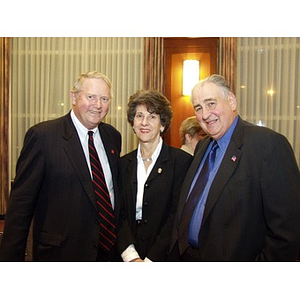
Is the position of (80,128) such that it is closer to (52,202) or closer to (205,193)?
(52,202)

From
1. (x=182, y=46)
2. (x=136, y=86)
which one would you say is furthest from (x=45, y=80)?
(x=182, y=46)

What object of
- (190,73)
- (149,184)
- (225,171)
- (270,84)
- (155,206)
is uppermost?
(190,73)

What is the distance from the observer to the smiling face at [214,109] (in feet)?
5.82

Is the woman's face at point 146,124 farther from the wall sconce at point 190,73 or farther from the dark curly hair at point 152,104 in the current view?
the wall sconce at point 190,73

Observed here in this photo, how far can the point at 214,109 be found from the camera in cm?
177

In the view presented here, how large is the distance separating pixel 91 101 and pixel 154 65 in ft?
8.75

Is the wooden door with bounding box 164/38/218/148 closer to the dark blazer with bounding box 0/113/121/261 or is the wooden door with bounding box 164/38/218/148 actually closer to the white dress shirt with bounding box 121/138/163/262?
the white dress shirt with bounding box 121/138/163/262

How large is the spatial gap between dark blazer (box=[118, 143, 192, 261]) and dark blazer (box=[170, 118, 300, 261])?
332 millimetres

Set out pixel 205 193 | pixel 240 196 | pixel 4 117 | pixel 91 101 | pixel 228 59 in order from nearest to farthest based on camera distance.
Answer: pixel 240 196 < pixel 205 193 < pixel 91 101 < pixel 228 59 < pixel 4 117

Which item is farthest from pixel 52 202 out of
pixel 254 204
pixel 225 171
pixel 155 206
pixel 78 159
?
pixel 254 204

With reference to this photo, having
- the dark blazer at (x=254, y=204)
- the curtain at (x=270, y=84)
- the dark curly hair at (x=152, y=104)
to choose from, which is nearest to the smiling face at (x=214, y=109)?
the dark blazer at (x=254, y=204)

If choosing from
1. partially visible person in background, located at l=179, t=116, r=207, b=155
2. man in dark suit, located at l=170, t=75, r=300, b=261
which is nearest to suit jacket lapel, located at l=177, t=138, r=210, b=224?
man in dark suit, located at l=170, t=75, r=300, b=261

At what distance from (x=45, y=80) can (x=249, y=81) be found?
8.66 ft
